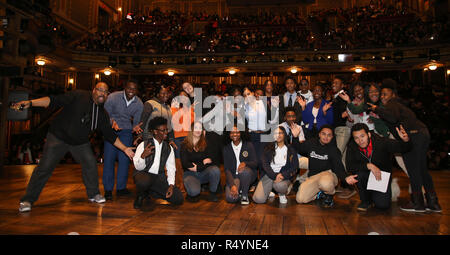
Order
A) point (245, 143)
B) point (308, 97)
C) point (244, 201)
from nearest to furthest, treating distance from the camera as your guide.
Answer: point (244, 201) → point (245, 143) → point (308, 97)

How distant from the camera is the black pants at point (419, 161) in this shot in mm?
3223

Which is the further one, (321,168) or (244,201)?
(321,168)

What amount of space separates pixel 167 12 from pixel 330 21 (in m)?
12.2

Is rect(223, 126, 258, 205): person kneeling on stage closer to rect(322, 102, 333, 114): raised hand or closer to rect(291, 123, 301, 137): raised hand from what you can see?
rect(291, 123, 301, 137): raised hand

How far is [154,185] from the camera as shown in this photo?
3568 mm

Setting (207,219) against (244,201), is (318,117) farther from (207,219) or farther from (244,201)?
(207,219)

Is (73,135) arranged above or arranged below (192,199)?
above

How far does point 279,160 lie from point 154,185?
179 cm

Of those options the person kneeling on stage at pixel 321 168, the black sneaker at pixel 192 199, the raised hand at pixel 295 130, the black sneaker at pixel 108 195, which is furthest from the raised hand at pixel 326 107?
the black sneaker at pixel 108 195

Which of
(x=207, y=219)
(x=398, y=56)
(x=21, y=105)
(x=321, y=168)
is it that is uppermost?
(x=398, y=56)

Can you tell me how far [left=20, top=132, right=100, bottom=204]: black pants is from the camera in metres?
3.24

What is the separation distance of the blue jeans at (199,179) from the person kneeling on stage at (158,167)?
31 cm

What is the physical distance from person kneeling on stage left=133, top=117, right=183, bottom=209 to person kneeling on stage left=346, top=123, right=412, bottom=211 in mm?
2316

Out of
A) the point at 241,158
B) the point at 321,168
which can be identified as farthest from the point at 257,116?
the point at 321,168
